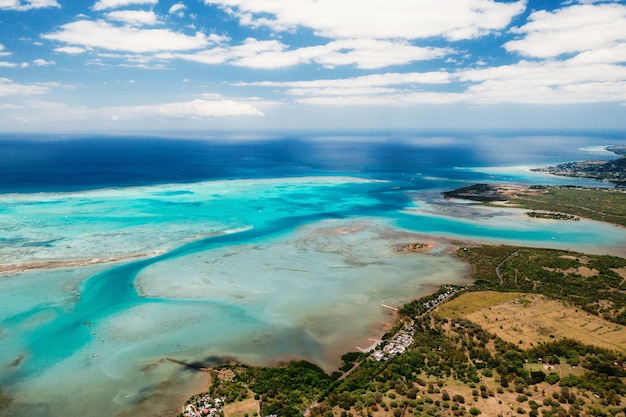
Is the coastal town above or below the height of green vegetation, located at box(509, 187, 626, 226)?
below

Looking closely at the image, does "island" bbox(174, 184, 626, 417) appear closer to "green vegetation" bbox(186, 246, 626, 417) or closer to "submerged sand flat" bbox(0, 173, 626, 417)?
"green vegetation" bbox(186, 246, 626, 417)

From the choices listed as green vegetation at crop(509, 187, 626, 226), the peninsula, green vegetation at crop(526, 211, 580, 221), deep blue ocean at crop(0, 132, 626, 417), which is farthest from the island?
the peninsula

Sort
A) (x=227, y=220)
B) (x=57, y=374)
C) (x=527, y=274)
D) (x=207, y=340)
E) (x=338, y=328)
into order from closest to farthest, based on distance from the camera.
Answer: (x=57, y=374), (x=207, y=340), (x=338, y=328), (x=527, y=274), (x=227, y=220)

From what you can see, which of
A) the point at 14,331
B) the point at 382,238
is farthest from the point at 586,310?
the point at 14,331

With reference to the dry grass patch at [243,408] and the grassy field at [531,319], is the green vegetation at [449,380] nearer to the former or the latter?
the dry grass patch at [243,408]

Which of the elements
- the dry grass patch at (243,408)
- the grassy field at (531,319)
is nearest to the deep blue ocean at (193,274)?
the dry grass patch at (243,408)

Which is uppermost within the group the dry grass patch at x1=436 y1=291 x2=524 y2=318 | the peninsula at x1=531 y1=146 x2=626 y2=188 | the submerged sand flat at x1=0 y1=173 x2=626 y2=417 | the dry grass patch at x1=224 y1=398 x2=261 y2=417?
the peninsula at x1=531 y1=146 x2=626 y2=188

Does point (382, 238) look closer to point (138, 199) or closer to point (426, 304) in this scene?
point (426, 304)
